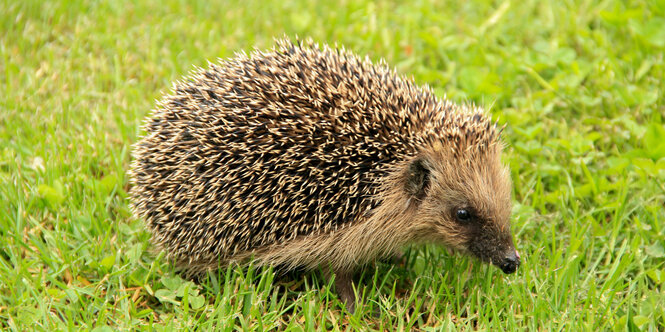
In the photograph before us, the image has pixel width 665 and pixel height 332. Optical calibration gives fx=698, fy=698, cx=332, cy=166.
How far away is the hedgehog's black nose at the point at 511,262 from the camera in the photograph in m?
5.05

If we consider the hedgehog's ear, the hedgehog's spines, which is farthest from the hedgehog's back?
the hedgehog's ear

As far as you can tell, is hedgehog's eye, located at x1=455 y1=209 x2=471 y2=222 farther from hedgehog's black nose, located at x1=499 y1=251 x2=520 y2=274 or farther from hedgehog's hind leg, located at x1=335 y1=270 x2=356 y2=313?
hedgehog's hind leg, located at x1=335 y1=270 x2=356 y2=313

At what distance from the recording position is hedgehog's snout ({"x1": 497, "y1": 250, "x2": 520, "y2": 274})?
16.6 feet

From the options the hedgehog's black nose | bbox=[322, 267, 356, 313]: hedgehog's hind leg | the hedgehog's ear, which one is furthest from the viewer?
bbox=[322, 267, 356, 313]: hedgehog's hind leg

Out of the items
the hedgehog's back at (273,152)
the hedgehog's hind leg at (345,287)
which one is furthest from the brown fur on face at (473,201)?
the hedgehog's hind leg at (345,287)

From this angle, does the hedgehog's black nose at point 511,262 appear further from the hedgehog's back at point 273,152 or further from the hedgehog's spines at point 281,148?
the hedgehog's back at point 273,152

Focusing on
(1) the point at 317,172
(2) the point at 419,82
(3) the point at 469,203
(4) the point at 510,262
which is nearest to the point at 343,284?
(1) the point at 317,172

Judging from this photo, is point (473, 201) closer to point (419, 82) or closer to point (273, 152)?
point (273, 152)

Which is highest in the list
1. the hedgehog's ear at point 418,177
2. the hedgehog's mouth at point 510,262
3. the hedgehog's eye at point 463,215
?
the hedgehog's ear at point 418,177

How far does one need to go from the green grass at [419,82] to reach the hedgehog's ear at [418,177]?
2.18ft

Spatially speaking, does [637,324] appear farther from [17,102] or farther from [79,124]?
[17,102]

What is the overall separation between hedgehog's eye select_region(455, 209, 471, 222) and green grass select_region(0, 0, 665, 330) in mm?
456

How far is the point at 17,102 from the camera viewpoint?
721 cm

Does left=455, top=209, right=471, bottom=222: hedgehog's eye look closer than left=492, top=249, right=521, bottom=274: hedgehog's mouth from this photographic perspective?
No
